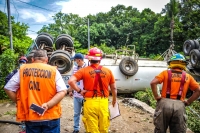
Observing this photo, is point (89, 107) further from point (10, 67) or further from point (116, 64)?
point (116, 64)

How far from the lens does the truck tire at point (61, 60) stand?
7.91 m

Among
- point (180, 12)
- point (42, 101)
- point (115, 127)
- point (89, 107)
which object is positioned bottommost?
point (115, 127)

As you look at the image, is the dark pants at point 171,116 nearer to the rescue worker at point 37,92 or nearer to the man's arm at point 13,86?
the rescue worker at point 37,92

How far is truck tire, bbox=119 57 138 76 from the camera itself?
9070 mm

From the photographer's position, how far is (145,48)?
86.2 ft

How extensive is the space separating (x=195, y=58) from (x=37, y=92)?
9237mm

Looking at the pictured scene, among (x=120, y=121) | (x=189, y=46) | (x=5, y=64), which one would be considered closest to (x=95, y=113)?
(x=120, y=121)

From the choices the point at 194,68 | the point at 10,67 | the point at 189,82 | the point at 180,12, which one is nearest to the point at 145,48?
the point at 180,12

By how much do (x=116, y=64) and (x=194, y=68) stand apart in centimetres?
417

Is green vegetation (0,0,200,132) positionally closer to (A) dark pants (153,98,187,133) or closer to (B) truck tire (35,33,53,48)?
(B) truck tire (35,33,53,48)

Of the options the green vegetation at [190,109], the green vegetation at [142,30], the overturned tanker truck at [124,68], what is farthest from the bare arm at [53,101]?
the green vegetation at [142,30]

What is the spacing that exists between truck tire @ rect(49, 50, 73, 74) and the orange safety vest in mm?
5527

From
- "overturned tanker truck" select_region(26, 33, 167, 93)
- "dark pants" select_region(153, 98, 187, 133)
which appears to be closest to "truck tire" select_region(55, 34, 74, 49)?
"overturned tanker truck" select_region(26, 33, 167, 93)

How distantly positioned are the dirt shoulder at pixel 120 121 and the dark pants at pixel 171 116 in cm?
182
